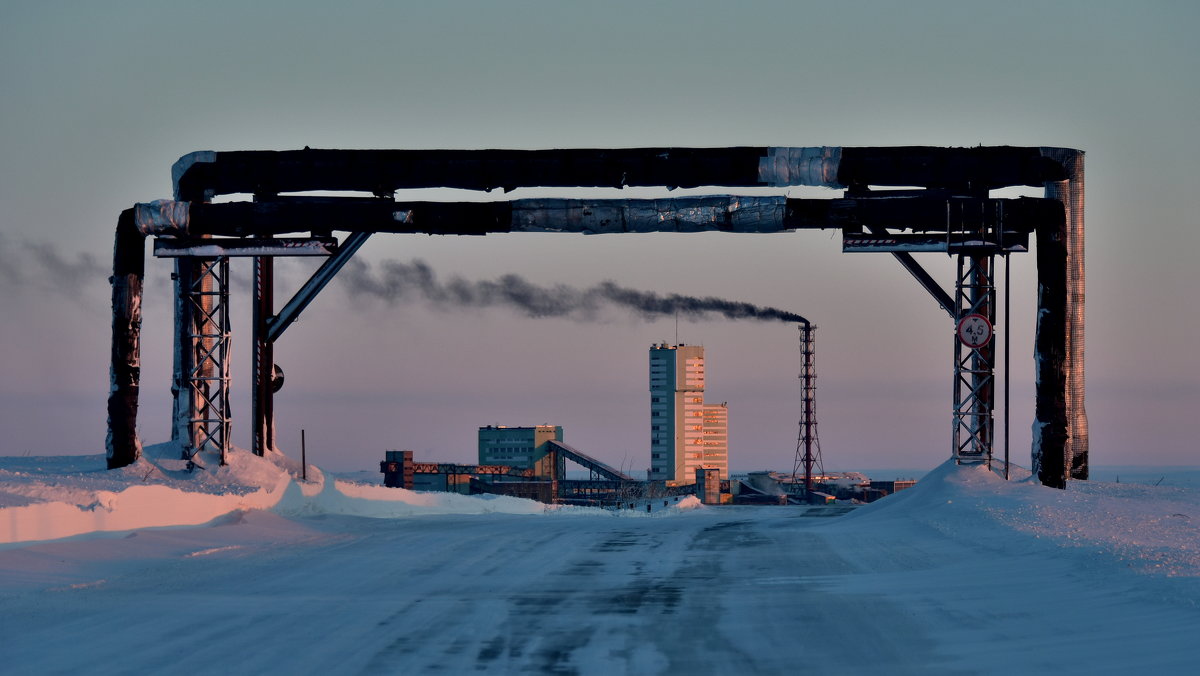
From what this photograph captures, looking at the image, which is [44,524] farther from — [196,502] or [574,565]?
[574,565]

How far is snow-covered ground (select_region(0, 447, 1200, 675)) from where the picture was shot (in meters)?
9.59

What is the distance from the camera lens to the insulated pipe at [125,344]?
27.0 m

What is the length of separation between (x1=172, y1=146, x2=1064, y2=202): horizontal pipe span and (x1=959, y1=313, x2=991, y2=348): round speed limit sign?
3.67 m

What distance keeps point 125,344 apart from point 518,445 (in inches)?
5521

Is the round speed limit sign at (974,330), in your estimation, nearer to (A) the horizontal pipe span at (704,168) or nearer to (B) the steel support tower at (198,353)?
(A) the horizontal pipe span at (704,168)

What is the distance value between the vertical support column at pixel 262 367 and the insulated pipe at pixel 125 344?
3.84 meters

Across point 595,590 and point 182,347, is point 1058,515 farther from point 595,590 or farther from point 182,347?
point 182,347

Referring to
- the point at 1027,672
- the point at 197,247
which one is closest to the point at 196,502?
the point at 197,247

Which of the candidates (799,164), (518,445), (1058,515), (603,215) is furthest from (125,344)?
Result: (518,445)

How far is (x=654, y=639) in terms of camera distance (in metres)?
10.4

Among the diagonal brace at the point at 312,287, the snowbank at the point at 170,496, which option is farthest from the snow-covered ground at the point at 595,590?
the diagonal brace at the point at 312,287

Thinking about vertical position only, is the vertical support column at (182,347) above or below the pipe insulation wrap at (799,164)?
below

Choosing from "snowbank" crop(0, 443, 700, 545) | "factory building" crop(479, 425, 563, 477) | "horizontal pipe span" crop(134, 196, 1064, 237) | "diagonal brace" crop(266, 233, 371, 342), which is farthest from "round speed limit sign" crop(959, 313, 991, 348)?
"factory building" crop(479, 425, 563, 477)

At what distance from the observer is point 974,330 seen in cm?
2595
